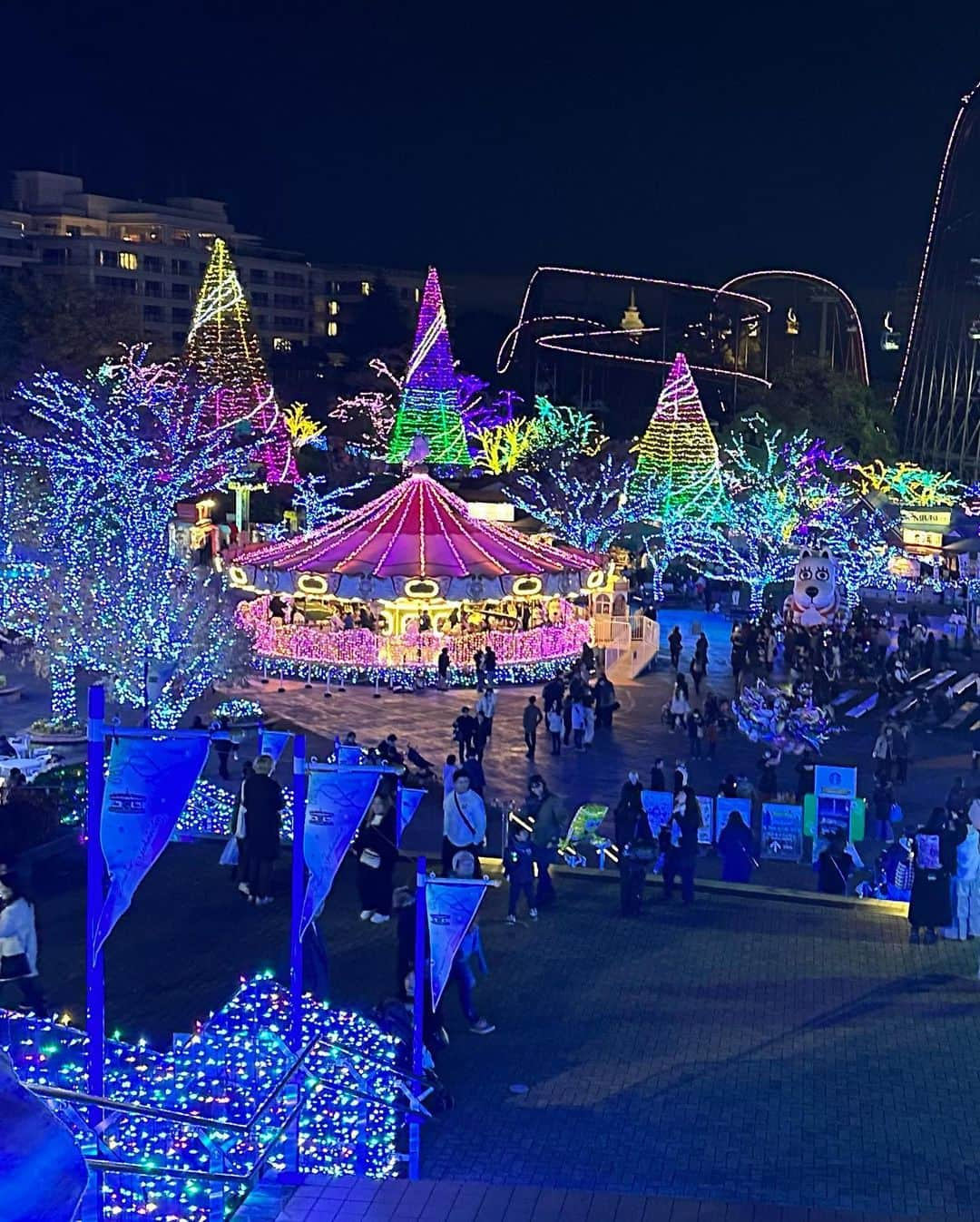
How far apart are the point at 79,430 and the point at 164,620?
16956mm

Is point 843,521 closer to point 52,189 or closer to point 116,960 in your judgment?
point 116,960

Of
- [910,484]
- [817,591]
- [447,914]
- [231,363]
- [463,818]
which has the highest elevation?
[231,363]

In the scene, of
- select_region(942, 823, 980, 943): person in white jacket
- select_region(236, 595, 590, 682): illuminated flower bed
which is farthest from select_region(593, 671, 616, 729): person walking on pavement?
select_region(942, 823, 980, 943): person in white jacket

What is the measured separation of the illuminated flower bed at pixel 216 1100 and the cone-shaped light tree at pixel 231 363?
3498 centimetres

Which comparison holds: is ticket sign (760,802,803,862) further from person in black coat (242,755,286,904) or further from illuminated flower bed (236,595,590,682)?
illuminated flower bed (236,595,590,682)

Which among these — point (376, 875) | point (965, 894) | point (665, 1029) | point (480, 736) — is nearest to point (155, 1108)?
point (665, 1029)

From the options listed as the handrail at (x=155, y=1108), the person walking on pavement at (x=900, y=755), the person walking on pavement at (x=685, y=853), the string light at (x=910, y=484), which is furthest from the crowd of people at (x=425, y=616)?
the string light at (x=910, y=484)

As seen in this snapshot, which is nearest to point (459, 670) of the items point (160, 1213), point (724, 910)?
point (724, 910)

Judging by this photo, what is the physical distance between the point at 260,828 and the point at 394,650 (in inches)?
527

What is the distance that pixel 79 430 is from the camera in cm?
3634

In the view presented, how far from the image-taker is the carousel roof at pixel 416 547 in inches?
1086

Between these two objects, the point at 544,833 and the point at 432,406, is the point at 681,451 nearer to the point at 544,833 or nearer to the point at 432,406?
the point at 432,406

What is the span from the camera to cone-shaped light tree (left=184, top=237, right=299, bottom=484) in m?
44.2

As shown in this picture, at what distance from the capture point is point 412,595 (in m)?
27.0
